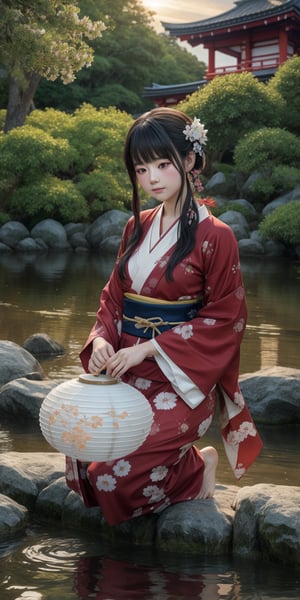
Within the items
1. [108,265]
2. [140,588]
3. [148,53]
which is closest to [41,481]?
[140,588]

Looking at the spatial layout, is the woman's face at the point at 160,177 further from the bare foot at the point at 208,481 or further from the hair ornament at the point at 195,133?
the bare foot at the point at 208,481

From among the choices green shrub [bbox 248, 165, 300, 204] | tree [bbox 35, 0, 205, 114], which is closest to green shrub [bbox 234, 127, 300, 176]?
green shrub [bbox 248, 165, 300, 204]

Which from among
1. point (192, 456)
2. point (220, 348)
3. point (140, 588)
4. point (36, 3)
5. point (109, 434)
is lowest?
point (140, 588)

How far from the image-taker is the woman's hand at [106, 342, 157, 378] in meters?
3.49

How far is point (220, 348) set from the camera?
368 cm

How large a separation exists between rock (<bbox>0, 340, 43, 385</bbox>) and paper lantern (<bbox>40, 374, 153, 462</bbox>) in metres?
3.64

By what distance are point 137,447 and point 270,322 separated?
809cm

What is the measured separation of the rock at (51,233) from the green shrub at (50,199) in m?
0.35

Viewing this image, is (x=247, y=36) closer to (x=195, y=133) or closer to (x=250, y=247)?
(x=250, y=247)

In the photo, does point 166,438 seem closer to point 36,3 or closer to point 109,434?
point 109,434

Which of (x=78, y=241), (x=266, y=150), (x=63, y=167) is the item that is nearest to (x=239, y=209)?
(x=266, y=150)

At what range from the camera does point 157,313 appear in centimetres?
378

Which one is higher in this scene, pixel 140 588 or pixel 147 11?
pixel 147 11

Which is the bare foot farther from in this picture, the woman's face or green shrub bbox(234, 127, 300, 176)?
green shrub bbox(234, 127, 300, 176)
